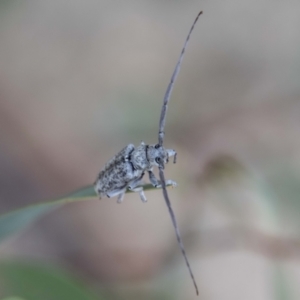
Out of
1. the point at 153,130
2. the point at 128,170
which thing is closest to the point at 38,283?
the point at 128,170

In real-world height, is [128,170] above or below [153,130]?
below

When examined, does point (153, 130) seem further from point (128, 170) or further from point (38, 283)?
point (38, 283)

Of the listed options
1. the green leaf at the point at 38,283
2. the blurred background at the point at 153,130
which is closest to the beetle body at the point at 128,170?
the green leaf at the point at 38,283

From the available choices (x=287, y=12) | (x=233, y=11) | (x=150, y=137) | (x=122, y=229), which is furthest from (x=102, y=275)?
(x=287, y=12)

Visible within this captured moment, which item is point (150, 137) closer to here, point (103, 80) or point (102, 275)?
point (103, 80)

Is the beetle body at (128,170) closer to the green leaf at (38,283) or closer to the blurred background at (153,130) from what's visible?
the green leaf at (38,283)
